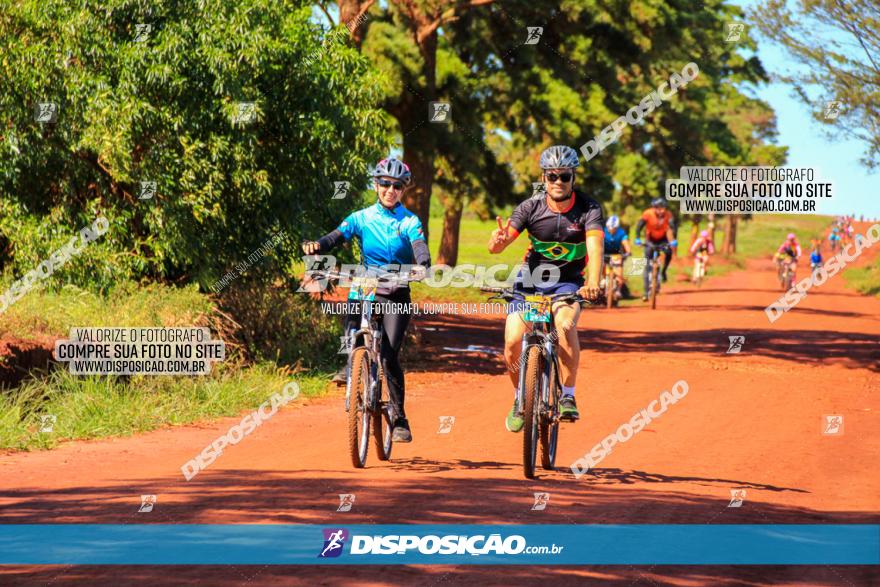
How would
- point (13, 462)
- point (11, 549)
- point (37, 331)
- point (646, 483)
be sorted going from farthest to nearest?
point (37, 331), point (13, 462), point (646, 483), point (11, 549)

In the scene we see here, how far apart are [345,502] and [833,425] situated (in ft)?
23.3

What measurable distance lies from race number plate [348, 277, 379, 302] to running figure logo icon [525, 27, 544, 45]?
1747 centimetres

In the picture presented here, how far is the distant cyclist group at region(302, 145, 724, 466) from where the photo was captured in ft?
29.6

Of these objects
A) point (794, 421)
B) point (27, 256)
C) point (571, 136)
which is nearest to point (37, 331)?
point (27, 256)

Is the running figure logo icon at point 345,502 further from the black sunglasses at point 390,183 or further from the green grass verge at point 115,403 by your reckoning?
the green grass verge at point 115,403

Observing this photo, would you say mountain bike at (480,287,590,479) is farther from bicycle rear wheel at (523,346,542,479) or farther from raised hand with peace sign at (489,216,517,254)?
raised hand with peace sign at (489,216,517,254)

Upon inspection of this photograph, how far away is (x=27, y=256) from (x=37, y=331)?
1.76 metres

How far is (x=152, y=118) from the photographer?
46.8 ft

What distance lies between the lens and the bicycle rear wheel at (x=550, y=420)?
895 cm

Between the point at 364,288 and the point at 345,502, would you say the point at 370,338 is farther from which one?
the point at 345,502

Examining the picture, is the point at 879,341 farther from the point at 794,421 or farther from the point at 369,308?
the point at 369,308

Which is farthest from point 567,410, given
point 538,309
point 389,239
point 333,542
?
point 333,542

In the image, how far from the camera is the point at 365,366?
29.8 feet

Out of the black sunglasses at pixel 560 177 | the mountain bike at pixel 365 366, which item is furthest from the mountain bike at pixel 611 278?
the mountain bike at pixel 365 366
